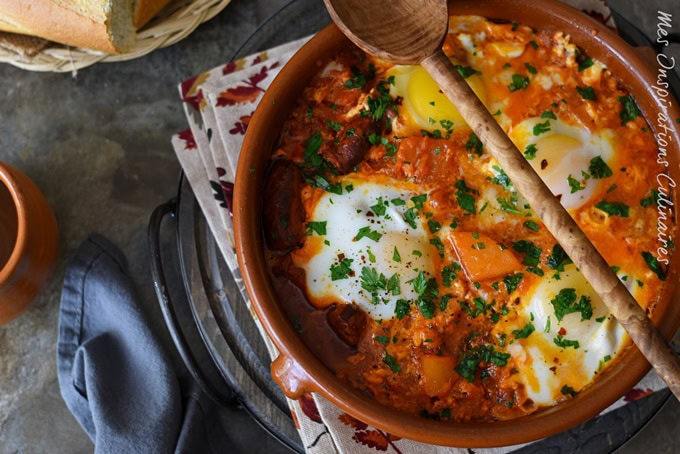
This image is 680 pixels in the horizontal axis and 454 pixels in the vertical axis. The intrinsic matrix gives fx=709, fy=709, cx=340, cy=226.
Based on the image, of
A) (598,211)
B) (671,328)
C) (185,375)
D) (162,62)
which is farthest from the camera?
(162,62)

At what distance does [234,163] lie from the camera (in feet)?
8.33

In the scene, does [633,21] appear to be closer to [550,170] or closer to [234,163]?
[550,170]

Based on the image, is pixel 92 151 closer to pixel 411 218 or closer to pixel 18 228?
pixel 18 228

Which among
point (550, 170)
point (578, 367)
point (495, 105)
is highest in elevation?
point (495, 105)

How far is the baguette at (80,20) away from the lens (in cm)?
261

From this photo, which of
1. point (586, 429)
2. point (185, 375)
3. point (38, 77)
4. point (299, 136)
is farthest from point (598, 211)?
point (38, 77)

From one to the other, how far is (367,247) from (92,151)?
1483 mm

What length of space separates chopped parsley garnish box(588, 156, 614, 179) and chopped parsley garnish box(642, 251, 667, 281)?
291 millimetres

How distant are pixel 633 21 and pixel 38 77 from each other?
258cm

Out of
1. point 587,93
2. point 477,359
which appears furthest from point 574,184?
point 477,359

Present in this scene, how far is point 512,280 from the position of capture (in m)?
2.29

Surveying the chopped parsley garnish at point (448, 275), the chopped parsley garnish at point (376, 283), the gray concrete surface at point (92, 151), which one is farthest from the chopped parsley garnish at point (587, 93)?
the gray concrete surface at point (92, 151)

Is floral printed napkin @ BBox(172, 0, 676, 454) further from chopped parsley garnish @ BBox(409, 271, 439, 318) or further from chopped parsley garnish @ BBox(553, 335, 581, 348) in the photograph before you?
chopped parsley garnish @ BBox(409, 271, 439, 318)

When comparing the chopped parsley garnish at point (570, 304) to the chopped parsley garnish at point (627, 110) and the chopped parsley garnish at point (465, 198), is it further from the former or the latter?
the chopped parsley garnish at point (627, 110)
